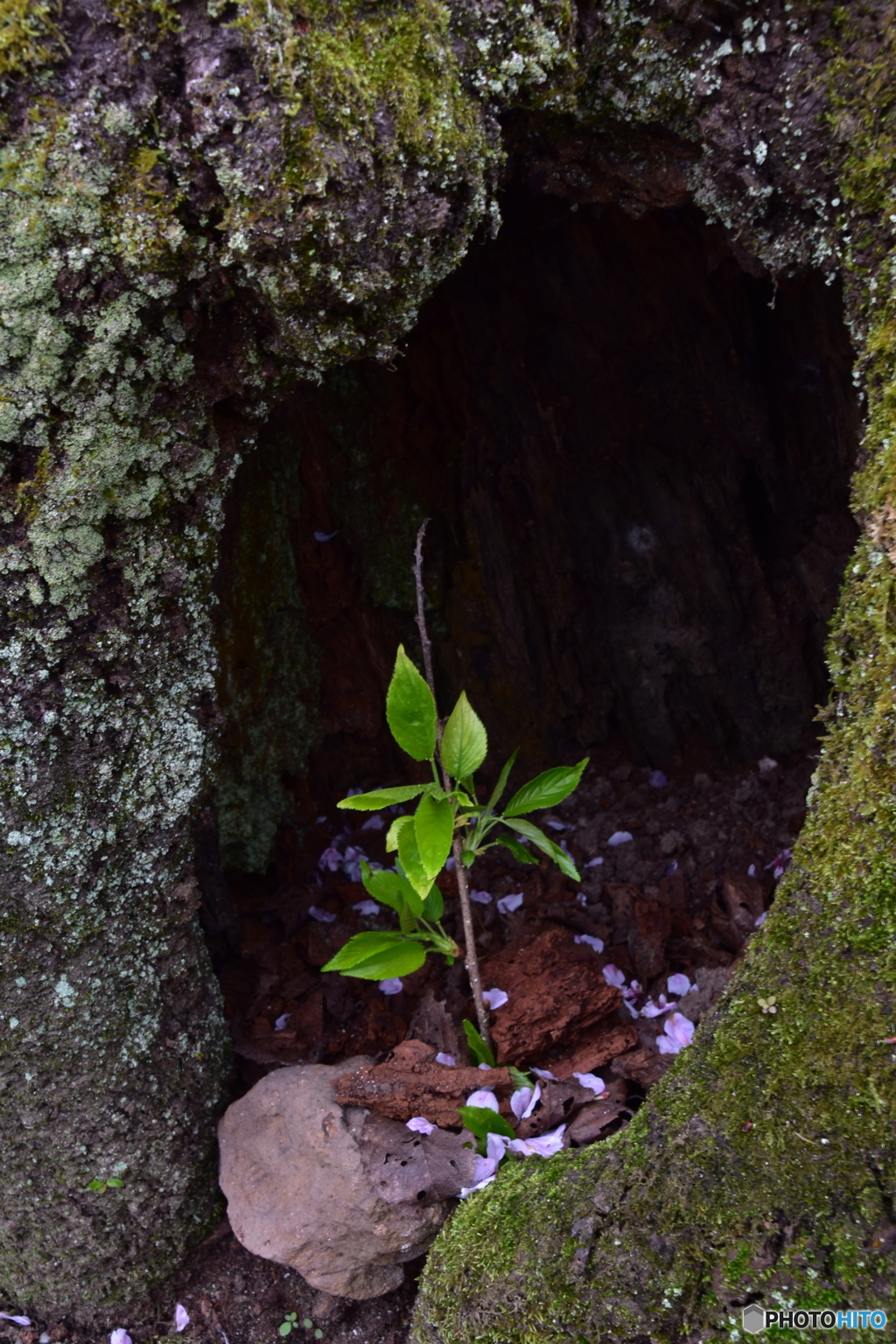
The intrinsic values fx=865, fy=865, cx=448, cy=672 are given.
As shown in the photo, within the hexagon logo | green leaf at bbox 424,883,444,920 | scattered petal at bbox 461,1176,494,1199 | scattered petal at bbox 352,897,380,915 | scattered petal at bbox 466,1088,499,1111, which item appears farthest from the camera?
scattered petal at bbox 352,897,380,915

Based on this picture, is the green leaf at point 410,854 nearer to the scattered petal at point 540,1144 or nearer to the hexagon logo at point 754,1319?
the scattered petal at point 540,1144

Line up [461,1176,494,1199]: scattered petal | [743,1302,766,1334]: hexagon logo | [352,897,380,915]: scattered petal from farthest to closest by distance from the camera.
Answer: [352,897,380,915]: scattered petal < [461,1176,494,1199]: scattered petal < [743,1302,766,1334]: hexagon logo

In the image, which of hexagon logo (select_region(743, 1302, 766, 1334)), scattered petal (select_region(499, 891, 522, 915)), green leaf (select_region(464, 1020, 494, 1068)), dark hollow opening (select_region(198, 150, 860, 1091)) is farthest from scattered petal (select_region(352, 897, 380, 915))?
hexagon logo (select_region(743, 1302, 766, 1334))

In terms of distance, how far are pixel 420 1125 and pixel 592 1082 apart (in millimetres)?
413

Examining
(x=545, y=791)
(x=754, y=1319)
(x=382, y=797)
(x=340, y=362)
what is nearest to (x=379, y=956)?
(x=382, y=797)

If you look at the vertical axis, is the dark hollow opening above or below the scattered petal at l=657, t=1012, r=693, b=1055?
above

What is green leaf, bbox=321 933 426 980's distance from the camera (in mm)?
2049

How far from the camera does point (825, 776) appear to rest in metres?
1.62

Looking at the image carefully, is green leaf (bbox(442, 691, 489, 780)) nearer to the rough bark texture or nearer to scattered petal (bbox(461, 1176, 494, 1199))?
the rough bark texture

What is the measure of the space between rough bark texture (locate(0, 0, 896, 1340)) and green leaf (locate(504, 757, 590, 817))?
23.4 inches

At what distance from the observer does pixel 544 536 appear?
118 inches

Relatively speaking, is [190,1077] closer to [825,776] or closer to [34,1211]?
[34,1211]

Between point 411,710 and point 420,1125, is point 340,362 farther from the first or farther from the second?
point 420,1125

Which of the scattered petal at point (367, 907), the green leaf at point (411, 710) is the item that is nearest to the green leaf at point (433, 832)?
the green leaf at point (411, 710)
